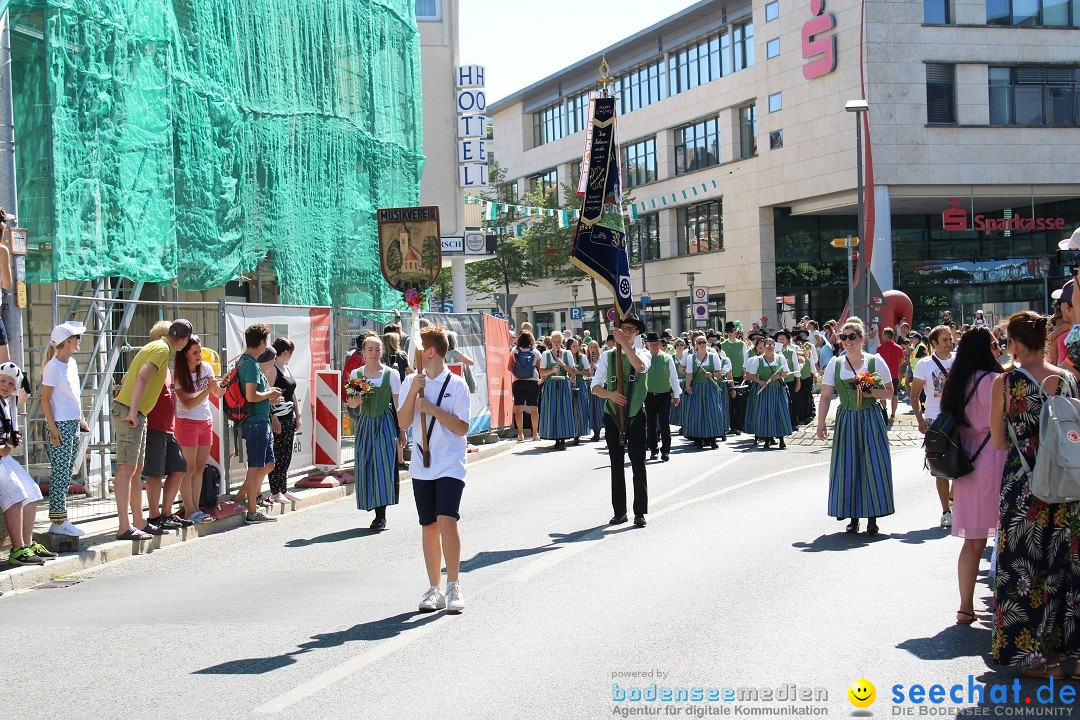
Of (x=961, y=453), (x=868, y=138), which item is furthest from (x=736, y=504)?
A: (x=868, y=138)

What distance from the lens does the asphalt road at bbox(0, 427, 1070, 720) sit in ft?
19.3

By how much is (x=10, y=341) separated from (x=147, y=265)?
4.51 m

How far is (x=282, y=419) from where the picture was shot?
1298 cm

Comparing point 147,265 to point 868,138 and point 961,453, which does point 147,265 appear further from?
point 868,138

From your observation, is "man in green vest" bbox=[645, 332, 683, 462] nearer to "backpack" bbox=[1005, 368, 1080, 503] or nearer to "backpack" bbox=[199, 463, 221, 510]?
"backpack" bbox=[199, 463, 221, 510]

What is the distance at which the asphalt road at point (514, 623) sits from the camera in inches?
231

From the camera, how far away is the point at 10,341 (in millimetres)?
10508

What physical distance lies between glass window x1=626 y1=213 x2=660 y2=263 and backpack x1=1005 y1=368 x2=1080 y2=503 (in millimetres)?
55563

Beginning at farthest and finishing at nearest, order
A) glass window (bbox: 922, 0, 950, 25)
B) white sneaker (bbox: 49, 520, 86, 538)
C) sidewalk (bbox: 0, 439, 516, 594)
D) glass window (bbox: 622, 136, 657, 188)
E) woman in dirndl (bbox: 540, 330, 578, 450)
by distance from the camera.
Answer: glass window (bbox: 622, 136, 657, 188) → glass window (bbox: 922, 0, 950, 25) → woman in dirndl (bbox: 540, 330, 578, 450) → white sneaker (bbox: 49, 520, 86, 538) → sidewalk (bbox: 0, 439, 516, 594)

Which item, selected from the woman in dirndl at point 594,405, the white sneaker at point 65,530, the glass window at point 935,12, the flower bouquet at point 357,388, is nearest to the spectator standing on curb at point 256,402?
the flower bouquet at point 357,388

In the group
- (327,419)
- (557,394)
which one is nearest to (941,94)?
(557,394)

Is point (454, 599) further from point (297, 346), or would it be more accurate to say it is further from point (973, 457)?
point (297, 346)

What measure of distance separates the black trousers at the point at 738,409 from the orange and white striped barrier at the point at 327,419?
958cm


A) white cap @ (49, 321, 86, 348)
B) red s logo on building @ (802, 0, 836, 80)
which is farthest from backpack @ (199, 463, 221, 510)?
red s logo on building @ (802, 0, 836, 80)
